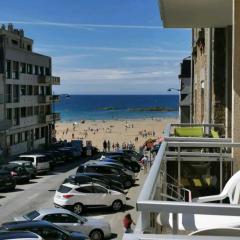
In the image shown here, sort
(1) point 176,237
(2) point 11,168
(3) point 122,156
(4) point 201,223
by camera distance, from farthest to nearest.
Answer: (3) point 122,156
(2) point 11,168
(4) point 201,223
(1) point 176,237

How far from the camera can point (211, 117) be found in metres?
12.8

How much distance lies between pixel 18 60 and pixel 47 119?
11.5 metres

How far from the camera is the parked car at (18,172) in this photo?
118 ft

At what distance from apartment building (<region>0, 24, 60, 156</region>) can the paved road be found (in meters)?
14.6

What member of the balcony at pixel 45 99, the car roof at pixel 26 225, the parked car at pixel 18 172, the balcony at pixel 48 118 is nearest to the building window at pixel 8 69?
the balcony at pixel 45 99

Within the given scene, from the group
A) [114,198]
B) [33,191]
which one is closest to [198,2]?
[114,198]

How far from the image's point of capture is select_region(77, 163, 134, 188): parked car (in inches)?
1361

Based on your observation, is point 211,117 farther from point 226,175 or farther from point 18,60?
point 18,60

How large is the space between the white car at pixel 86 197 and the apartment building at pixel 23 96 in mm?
24908

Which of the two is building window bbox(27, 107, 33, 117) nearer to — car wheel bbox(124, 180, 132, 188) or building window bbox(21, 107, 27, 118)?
building window bbox(21, 107, 27, 118)

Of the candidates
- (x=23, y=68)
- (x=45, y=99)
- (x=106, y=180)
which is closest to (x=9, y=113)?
(x=23, y=68)

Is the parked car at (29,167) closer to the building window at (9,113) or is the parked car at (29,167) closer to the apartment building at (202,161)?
the building window at (9,113)

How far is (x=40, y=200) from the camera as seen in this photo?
29.6 metres

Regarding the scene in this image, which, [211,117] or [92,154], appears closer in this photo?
[211,117]
